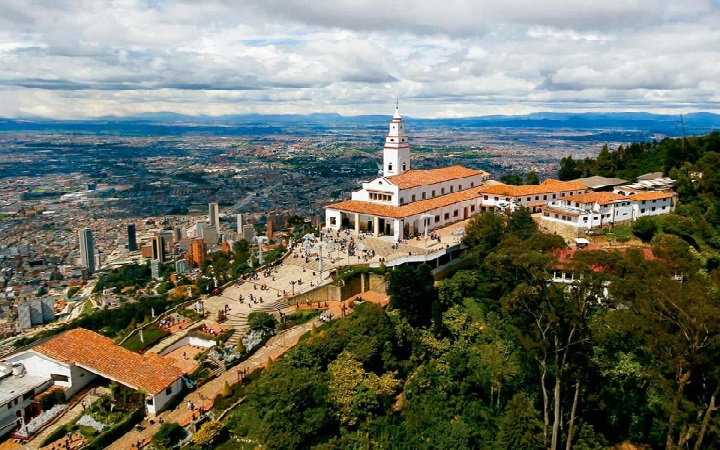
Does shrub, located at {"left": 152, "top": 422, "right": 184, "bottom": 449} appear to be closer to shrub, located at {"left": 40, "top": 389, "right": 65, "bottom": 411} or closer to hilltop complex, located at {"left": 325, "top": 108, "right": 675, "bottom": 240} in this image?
shrub, located at {"left": 40, "top": 389, "right": 65, "bottom": 411}

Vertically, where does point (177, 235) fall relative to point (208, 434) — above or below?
below

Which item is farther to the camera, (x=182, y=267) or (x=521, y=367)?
(x=182, y=267)

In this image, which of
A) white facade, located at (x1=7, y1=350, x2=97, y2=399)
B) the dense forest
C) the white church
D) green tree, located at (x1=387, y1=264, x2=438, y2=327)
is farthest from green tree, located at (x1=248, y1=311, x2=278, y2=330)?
the white church

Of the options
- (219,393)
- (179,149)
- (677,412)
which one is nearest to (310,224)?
(219,393)

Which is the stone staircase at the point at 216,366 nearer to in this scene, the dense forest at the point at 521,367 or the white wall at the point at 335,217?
the dense forest at the point at 521,367

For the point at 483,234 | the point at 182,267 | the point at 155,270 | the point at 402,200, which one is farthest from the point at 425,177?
the point at 155,270

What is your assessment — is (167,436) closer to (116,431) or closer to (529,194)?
(116,431)
